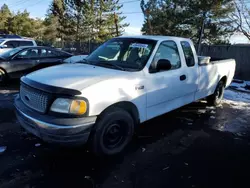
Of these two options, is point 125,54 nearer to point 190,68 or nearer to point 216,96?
point 190,68

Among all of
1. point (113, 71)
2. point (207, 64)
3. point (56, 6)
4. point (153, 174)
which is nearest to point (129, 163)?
point (153, 174)

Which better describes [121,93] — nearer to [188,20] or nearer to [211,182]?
[211,182]

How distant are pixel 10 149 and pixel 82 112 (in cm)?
157

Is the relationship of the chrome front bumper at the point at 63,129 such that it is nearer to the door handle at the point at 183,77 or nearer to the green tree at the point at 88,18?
the door handle at the point at 183,77

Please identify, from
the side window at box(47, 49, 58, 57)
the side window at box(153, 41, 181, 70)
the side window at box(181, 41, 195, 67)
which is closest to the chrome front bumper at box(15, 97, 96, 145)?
the side window at box(153, 41, 181, 70)

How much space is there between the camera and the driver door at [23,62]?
8.60 meters

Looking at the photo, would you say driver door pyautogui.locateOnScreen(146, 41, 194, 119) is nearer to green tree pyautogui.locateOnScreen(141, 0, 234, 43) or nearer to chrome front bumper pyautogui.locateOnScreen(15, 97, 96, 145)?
chrome front bumper pyautogui.locateOnScreen(15, 97, 96, 145)

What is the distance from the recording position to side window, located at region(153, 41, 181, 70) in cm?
407

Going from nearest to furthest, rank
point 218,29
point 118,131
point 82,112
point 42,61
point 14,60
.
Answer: point 82,112
point 118,131
point 14,60
point 42,61
point 218,29

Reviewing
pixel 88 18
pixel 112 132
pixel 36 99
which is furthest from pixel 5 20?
pixel 112 132

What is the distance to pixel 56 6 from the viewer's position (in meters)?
34.8

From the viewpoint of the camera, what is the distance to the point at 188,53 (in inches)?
190

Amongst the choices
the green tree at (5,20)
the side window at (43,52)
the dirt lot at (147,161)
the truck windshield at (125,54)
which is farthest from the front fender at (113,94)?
the green tree at (5,20)

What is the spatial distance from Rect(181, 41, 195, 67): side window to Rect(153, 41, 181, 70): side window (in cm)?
29
